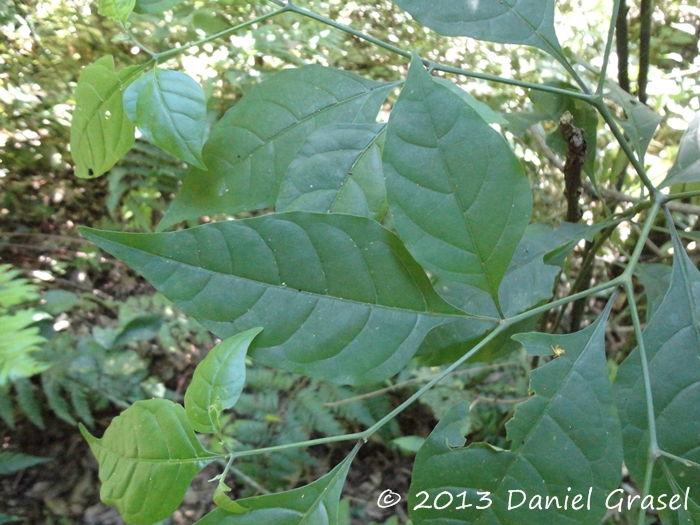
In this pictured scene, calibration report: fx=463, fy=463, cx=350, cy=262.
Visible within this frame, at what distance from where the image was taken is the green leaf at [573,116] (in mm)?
763

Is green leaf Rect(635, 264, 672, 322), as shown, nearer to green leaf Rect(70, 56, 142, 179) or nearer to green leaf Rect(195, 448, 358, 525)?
green leaf Rect(195, 448, 358, 525)

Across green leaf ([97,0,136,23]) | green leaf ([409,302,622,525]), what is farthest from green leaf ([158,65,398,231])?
green leaf ([409,302,622,525])

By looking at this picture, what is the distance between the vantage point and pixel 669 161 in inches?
56.5

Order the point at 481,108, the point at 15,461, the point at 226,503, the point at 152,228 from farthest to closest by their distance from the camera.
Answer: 1. the point at 152,228
2. the point at 15,461
3. the point at 481,108
4. the point at 226,503

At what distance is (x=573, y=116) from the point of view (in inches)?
30.4

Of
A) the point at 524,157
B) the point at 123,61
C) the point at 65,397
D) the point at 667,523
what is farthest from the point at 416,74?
the point at 123,61

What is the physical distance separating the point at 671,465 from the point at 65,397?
74.5 inches

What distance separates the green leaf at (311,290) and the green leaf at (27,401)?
157 cm

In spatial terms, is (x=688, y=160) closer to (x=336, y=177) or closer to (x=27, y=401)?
(x=336, y=177)

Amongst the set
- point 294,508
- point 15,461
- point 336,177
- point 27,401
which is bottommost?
point 15,461

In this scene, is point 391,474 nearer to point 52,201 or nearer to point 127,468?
point 127,468

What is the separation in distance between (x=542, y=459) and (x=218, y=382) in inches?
12.9

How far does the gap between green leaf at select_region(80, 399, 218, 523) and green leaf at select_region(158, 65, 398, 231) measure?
0.84 feet

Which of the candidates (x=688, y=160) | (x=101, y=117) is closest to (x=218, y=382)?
(x=101, y=117)
